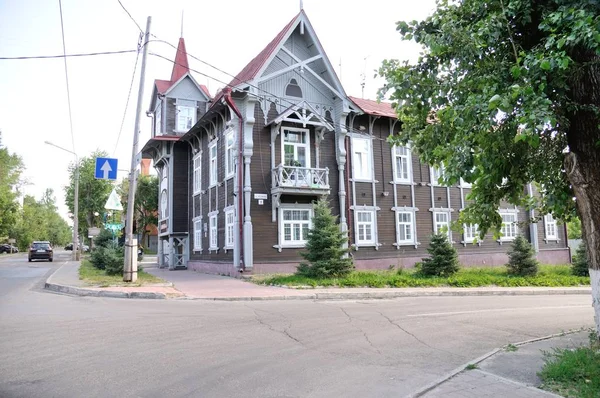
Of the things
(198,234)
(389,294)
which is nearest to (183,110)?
(198,234)

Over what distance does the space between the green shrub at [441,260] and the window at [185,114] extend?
17764mm

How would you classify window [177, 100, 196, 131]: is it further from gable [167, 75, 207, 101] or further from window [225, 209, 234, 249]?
window [225, 209, 234, 249]

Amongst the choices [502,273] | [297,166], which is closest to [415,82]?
[297,166]

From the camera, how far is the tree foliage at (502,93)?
5805mm

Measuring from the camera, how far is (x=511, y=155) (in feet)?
25.4

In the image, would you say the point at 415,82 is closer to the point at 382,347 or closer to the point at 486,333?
the point at 382,347

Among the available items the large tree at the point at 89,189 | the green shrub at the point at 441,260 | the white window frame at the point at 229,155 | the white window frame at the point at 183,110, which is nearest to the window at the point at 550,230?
the green shrub at the point at 441,260

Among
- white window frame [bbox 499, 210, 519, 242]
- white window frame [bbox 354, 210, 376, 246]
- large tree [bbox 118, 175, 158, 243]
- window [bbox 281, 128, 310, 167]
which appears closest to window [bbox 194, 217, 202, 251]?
window [bbox 281, 128, 310, 167]

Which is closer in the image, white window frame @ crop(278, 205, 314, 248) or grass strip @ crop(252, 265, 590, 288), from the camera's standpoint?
grass strip @ crop(252, 265, 590, 288)

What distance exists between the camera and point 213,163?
83.5 ft

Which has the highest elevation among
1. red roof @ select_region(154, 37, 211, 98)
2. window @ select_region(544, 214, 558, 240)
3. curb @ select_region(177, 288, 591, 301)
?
red roof @ select_region(154, 37, 211, 98)

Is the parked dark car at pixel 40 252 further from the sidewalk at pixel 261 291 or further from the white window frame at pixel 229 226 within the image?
the sidewalk at pixel 261 291

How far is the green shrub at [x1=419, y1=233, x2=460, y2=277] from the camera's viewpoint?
2084cm

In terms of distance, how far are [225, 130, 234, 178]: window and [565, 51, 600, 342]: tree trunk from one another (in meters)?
17.4
